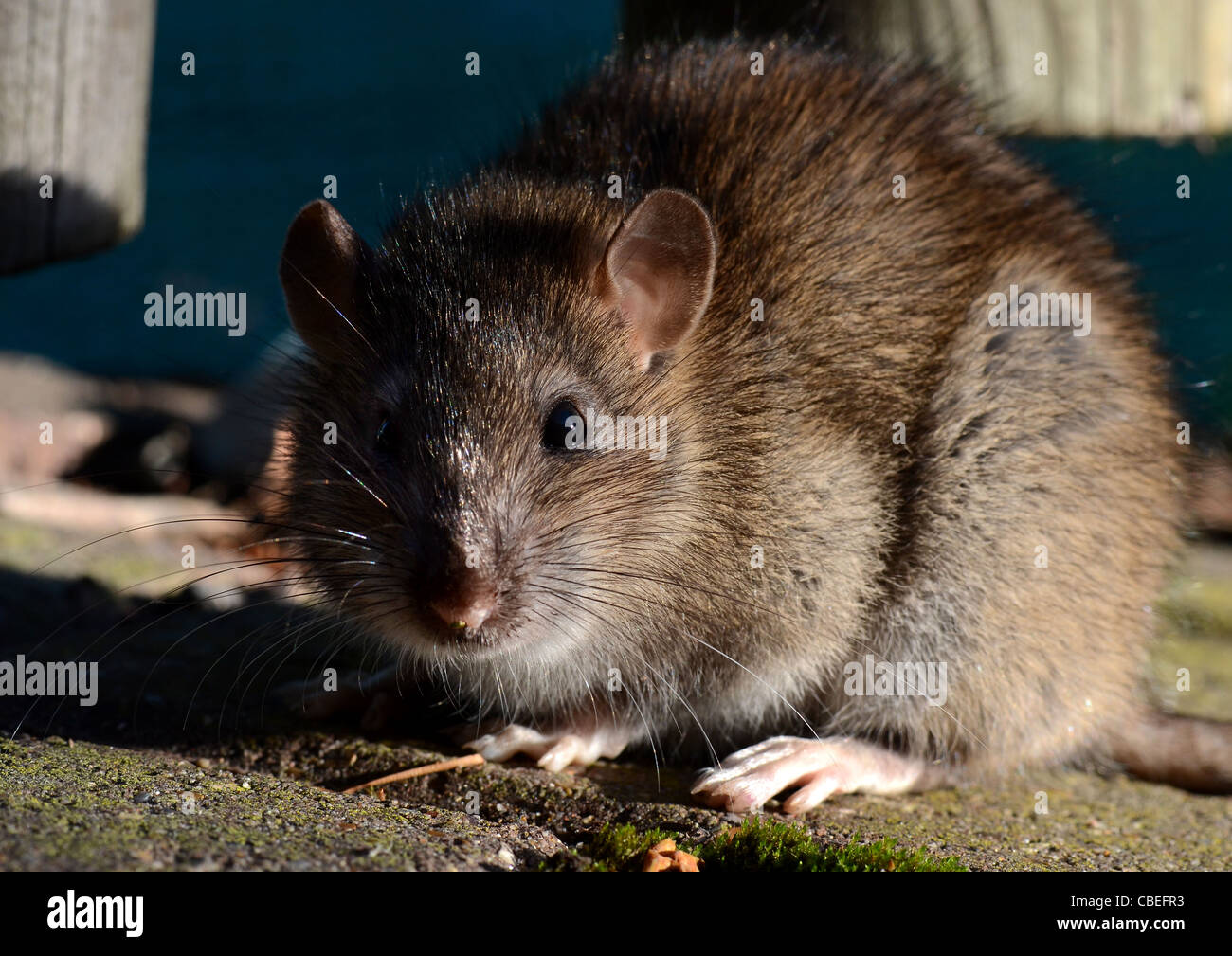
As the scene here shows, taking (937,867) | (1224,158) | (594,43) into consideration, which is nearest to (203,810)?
(937,867)

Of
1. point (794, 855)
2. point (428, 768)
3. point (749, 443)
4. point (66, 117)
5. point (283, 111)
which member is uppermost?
Answer: point (283, 111)

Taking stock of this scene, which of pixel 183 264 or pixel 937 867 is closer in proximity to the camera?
pixel 937 867

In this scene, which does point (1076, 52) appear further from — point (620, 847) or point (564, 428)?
point (620, 847)

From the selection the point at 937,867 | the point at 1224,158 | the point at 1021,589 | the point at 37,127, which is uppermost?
the point at 1224,158

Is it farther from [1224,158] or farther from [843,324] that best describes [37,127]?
[1224,158]

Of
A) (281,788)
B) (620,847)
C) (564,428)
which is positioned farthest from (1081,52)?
(281,788)

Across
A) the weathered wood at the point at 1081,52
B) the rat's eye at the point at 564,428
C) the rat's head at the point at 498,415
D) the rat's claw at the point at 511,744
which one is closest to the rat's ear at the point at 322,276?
the rat's head at the point at 498,415
